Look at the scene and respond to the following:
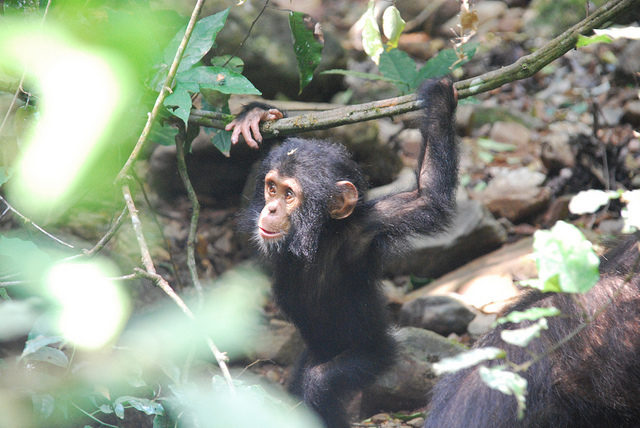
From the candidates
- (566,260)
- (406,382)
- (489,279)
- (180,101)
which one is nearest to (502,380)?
(566,260)

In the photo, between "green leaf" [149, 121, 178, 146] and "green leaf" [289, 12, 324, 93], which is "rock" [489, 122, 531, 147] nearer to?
"green leaf" [289, 12, 324, 93]

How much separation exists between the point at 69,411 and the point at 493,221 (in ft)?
16.2

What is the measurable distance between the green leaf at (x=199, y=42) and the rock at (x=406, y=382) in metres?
2.79

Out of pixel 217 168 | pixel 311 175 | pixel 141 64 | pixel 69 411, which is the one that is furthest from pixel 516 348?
pixel 217 168

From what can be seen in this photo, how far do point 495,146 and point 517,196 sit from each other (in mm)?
1776

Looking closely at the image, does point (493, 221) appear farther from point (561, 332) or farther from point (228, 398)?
point (228, 398)

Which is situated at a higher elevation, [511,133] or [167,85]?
[167,85]

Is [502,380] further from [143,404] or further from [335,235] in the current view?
[335,235]

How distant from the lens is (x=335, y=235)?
5.09m

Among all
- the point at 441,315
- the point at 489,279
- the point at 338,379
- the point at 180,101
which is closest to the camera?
the point at 180,101

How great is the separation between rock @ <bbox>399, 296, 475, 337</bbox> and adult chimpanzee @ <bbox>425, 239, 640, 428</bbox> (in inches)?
102

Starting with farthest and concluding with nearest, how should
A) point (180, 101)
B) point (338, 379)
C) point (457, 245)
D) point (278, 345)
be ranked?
1. point (457, 245)
2. point (278, 345)
3. point (338, 379)
4. point (180, 101)

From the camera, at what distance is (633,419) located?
10.9ft

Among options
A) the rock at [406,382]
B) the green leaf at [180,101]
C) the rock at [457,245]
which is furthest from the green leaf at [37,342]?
the rock at [457,245]
